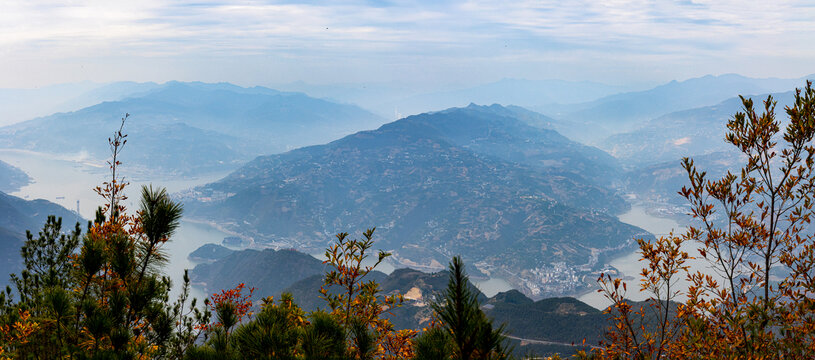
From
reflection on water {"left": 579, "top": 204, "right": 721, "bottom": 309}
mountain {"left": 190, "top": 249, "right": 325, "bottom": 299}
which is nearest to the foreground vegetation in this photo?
reflection on water {"left": 579, "top": 204, "right": 721, "bottom": 309}

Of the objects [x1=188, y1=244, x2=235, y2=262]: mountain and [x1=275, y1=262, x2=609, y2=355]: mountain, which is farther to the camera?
[x1=188, y1=244, x2=235, y2=262]: mountain

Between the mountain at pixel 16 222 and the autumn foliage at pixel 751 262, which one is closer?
the autumn foliage at pixel 751 262

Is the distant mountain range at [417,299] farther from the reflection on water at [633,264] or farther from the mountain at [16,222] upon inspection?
the mountain at [16,222]

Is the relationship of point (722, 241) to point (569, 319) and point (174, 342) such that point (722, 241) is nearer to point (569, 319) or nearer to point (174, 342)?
point (174, 342)

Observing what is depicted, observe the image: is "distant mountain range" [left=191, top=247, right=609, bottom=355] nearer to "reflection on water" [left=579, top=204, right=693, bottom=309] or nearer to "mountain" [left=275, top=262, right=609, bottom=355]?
"mountain" [left=275, top=262, right=609, bottom=355]

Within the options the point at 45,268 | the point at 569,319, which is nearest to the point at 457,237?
the point at 569,319

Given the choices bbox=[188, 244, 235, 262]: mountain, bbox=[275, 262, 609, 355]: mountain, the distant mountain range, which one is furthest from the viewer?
bbox=[188, 244, 235, 262]: mountain

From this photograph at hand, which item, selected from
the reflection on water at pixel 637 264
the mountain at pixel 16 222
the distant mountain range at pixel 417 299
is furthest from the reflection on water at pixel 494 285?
the mountain at pixel 16 222

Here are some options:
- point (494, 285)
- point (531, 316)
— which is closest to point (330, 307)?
→ point (531, 316)
